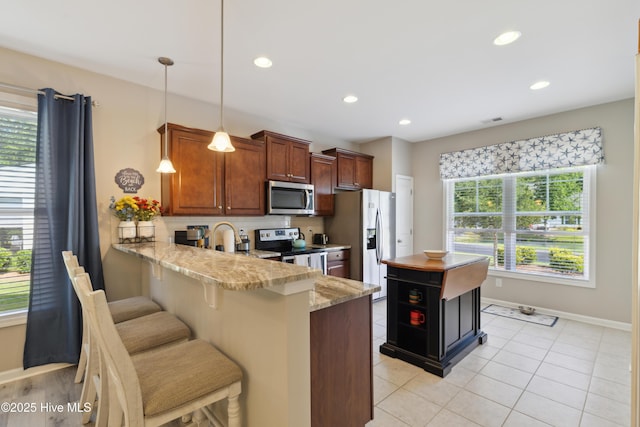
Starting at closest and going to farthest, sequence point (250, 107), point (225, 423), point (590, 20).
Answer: point (225, 423), point (590, 20), point (250, 107)

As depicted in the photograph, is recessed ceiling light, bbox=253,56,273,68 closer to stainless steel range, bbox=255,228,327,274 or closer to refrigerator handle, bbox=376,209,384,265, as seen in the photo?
stainless steel range, bbox=255,228,327,274

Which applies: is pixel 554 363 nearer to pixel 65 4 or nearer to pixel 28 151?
pixel 65 4

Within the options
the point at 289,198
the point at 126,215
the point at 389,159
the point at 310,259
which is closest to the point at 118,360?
the point at 126,215

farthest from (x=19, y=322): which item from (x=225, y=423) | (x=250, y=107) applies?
(x=250, y=107)

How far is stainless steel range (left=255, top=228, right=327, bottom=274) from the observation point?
386cm

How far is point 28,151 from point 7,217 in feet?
1.95

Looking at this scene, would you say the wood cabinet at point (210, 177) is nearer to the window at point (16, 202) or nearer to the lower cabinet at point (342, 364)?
the window at point (16, 202)

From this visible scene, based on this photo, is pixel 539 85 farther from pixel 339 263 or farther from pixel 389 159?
pixel 339 263

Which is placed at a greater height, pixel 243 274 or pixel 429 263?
pixel 243 274

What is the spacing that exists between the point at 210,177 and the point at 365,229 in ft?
7.71

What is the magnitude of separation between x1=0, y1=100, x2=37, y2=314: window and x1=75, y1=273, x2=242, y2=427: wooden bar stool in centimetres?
194

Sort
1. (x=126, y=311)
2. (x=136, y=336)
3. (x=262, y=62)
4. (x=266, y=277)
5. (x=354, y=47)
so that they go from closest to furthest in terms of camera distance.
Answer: (x=266, y=277), (x=136, y=336), (x=126, y=311), (x=354, y=47), (x=262, y=62)

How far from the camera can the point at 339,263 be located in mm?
4461

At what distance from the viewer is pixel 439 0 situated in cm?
192
